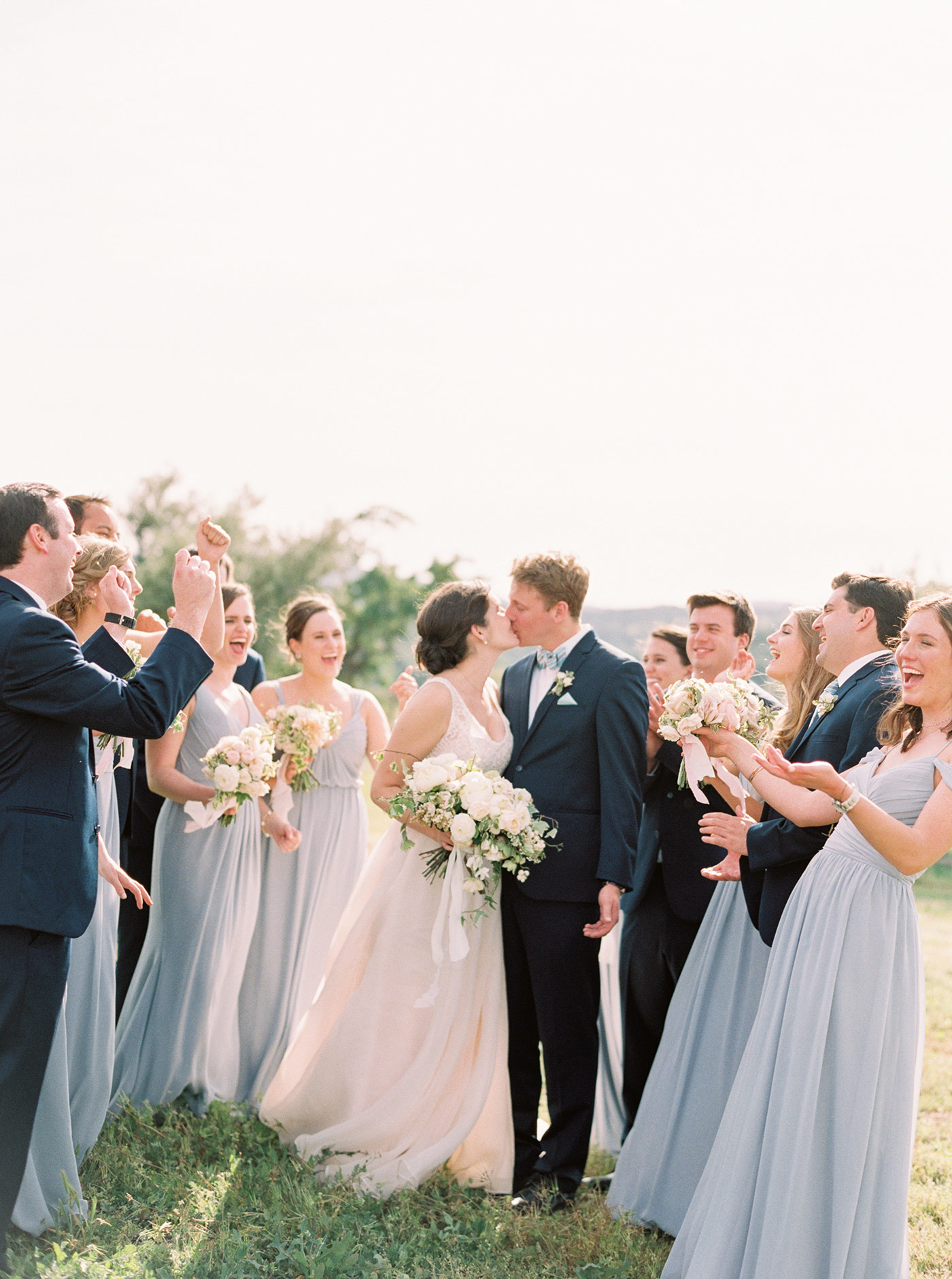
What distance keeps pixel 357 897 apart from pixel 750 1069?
236 centimetres

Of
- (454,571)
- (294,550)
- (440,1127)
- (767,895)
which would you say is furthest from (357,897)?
(454,571)

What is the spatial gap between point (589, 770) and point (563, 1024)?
125 cm

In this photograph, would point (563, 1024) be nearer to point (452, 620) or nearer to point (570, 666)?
point (570, 666)

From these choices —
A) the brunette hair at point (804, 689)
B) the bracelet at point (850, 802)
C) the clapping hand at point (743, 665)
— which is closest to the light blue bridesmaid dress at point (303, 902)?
the clapping hand at point (743, 665)

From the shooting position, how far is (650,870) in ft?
19.1

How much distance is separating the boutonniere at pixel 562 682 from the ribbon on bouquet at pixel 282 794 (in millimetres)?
2071

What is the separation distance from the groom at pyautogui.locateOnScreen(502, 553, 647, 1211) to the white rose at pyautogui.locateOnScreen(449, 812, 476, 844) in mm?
534

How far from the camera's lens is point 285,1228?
4.58 meters

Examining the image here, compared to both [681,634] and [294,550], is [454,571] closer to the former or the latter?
[294,550]

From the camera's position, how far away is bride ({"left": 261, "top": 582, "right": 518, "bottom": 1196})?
17.4 feet

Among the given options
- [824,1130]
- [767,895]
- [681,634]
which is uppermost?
[681,634]

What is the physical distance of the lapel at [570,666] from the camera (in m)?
5.58

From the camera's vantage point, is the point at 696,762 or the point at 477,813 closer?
the point at 696,762

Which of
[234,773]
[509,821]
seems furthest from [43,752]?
[234,773]
